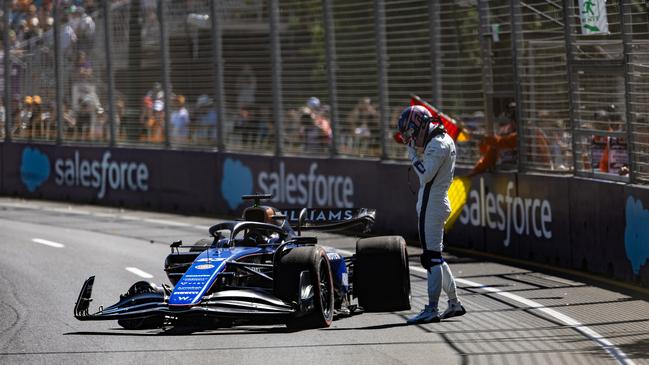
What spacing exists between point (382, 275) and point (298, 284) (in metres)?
1.38

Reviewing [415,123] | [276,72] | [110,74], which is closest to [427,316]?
[415,123]

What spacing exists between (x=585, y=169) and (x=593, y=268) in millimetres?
1368

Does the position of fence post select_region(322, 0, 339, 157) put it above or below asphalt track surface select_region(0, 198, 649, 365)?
above

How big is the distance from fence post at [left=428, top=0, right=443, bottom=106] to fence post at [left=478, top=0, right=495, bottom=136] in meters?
0.95

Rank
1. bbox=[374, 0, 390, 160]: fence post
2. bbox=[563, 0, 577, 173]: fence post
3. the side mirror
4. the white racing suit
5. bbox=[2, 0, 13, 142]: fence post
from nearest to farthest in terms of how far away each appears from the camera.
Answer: the white racing suit, the side mirror, bbox=[563, 0, 577, 173]: fence post, bbox=[374, 0, 390, 160]: fence post, bbox=[2, 0, 13, 142]: fence post

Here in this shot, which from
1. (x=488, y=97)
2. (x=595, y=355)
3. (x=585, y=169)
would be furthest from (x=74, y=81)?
(x=595, y=355)

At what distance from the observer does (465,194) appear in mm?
17312

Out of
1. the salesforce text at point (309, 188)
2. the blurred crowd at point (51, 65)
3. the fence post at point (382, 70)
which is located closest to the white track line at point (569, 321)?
the fence post at point (382, 70)

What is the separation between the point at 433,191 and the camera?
11.5m

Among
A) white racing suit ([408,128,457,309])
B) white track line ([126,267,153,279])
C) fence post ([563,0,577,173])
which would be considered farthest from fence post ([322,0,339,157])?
white racing suit ([408,128,457,309])

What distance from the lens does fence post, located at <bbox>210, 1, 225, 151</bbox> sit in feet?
77.4

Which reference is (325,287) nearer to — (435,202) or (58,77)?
(435,202)

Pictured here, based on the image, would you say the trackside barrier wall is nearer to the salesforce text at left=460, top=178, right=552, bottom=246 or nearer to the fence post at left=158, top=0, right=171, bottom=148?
the salesforce text at left=460, top=178, right=552, bottom=246

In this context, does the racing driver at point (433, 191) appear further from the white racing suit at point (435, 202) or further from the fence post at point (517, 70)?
the fence post at point (517, 70)
